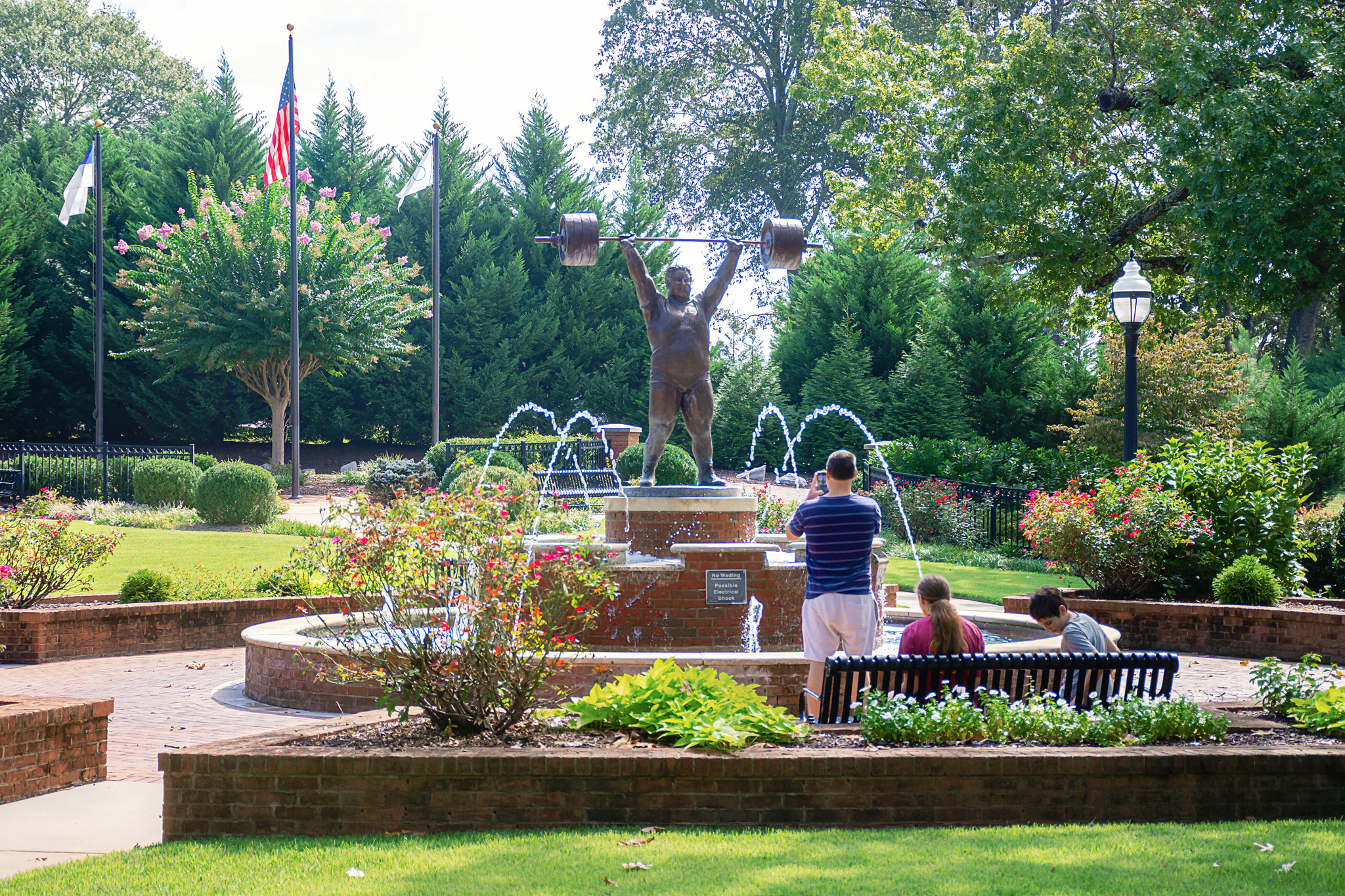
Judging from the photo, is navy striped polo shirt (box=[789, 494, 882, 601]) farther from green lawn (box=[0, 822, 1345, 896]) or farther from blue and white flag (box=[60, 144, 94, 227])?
blue and white flag (box=[60, 144, 94, 227])

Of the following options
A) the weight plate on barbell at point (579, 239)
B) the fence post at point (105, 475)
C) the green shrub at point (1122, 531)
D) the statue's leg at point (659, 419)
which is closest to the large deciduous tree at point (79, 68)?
the fence post at point (105, 475)

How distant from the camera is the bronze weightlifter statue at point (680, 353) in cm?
1058

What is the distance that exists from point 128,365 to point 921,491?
26.7m

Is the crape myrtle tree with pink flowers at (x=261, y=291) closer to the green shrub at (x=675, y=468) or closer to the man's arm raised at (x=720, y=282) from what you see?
the green shrub at (x=675, y=468)

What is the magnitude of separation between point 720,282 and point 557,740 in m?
6.13

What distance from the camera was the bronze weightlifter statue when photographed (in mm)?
10578

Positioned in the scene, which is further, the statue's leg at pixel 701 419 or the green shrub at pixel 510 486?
the statue's leg at pixel 701 419

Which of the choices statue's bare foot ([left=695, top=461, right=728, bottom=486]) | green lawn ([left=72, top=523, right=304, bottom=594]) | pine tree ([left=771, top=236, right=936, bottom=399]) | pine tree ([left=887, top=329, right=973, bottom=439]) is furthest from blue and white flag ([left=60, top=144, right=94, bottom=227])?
statue's bare foot ([left=695, top=461, right=728, bottom=486])

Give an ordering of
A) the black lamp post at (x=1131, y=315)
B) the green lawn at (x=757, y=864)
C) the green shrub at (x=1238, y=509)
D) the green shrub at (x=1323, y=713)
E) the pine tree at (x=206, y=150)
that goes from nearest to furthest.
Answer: the green lawn at (x=757, y=864) → the green shrub at (x=1323, y=713) → the green shrub at (x=1238, y=509) → the black lamp post at (x=1131, y=315) → the pine tree at (x=206, y=150)

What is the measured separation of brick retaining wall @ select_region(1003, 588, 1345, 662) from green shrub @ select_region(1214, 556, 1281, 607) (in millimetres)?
232

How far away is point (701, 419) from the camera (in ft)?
35.2

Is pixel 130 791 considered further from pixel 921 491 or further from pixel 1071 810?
pixel 921 491

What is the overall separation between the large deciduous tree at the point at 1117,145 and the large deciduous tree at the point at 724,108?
1475 centimetres

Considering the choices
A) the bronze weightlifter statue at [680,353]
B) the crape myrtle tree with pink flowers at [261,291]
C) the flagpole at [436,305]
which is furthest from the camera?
the flagpole at [436,305]
